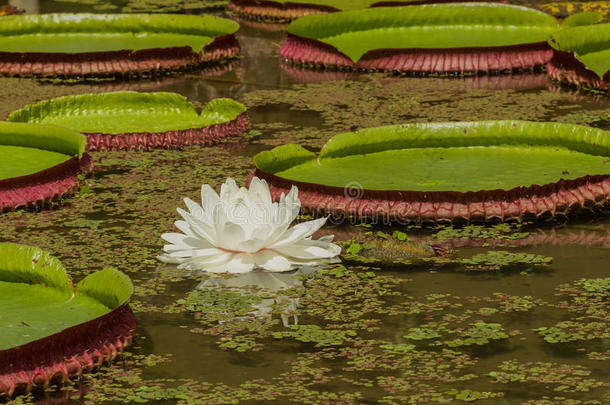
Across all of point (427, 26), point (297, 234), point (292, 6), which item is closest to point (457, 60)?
point (427, 26)

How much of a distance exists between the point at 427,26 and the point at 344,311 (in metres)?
5.08

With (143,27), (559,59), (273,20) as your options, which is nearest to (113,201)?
(559,59)

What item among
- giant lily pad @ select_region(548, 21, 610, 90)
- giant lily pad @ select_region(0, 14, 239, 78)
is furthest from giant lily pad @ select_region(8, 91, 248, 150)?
giant lily pad @ select_region(548, 21, 610, 90)

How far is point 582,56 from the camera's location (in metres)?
7.63

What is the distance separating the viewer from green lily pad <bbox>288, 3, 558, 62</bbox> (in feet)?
27.4

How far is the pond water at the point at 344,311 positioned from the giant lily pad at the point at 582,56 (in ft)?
7.29

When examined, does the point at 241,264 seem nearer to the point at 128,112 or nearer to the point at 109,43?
the point at 128,112

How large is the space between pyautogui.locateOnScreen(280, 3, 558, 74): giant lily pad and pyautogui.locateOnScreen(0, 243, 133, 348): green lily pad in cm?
414

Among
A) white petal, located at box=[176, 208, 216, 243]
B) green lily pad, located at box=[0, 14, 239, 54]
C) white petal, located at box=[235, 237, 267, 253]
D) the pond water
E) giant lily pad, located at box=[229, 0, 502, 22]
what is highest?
giant lily pad, located at box=[229, 0, 502, 22]

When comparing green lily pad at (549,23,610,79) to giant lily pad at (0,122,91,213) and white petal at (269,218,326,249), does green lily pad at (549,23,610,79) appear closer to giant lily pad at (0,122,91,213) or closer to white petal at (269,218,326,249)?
giant lily pad at (0,122,91,213)

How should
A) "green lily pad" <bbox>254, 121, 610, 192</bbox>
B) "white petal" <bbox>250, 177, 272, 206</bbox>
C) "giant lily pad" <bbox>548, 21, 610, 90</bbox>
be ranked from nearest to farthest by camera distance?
"white petal" <bbox>250, 177, 272, 206</bbox> → "green lily pad" <bbox>254, 121, 610, 192</bbox> → "giant lily pad" <bbox>548, 21, 610, 90</bbox>

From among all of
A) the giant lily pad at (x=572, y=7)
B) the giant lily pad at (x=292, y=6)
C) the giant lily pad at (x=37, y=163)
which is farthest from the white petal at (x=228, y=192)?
the giant lily pad at (x=572, y=7)

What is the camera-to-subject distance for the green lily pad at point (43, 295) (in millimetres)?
3520

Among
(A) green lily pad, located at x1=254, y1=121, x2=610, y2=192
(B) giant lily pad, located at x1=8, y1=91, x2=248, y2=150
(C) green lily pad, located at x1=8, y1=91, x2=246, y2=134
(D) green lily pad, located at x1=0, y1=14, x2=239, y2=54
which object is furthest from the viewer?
(D) green lily pad, located at x1=0, y1=14, x2=239, y2=54
